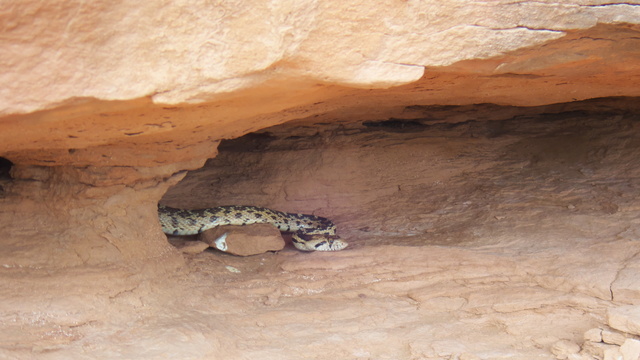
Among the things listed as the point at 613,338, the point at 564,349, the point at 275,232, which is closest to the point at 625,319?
the point at 613,338

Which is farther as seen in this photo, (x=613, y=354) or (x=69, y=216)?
(x=69, y=216)

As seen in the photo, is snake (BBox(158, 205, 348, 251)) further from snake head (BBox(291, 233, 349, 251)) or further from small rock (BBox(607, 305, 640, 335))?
small rock (BBox(607, 305, 640, 335))

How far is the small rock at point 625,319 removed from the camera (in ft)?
10.5

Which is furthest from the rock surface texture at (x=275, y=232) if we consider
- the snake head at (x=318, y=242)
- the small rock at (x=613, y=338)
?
the snake head at (x=318, y=242)

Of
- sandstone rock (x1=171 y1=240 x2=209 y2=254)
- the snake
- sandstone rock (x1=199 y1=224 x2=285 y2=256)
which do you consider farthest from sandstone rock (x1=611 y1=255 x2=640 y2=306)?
sandstone rock (x1=171 y1=240 x2=209 y2=254)

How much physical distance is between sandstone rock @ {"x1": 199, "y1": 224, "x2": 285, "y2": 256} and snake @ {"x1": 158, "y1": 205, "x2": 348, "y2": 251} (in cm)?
38

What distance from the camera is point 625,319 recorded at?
3.26m

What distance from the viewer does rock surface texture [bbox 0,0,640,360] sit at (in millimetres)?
2500

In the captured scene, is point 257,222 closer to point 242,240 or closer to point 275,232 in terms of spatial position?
point 275,232

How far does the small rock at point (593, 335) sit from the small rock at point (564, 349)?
86 mm

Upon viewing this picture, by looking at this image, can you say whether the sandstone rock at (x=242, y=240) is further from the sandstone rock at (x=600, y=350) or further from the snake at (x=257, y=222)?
the sandstone rock at (x=600, y=350)

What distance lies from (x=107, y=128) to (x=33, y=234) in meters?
1.27

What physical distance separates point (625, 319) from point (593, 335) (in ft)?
0.67

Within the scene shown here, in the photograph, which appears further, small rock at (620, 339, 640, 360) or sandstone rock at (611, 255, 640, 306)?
sandstone rock at (611, 255, 640, 306)
